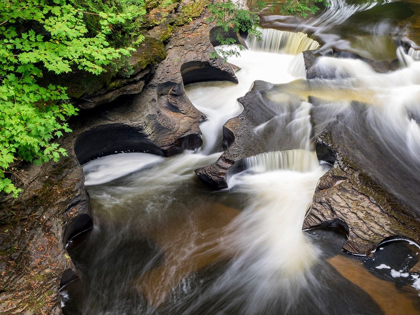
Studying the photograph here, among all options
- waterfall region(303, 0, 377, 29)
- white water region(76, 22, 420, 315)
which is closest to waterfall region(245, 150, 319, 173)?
white water region(76, 22, 420, 315)

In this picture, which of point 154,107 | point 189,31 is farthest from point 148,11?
point 154,107

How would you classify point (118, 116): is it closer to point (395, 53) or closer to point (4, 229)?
point (4, 229)

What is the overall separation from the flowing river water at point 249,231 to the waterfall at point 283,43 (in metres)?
1.56

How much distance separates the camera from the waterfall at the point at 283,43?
10.6 meters

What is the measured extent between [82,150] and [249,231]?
388 centimetres

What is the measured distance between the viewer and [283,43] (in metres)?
11.0

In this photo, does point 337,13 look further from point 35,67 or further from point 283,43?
point 35,67

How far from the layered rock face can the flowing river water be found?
538 mm

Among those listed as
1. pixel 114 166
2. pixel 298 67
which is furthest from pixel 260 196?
pixel 298 67

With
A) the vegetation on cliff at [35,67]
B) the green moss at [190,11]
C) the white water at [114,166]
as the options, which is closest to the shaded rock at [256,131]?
the white water at [114,166]

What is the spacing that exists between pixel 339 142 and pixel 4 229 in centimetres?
588

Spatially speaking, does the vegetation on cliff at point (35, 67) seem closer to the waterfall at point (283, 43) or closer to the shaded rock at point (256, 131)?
the shaded rock at point (256, 131)

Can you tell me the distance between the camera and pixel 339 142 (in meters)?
6.89

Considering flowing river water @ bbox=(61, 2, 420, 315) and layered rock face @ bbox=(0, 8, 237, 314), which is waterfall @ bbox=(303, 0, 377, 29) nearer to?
flowing river water @ bbox=(61, 2, 420, 315)
